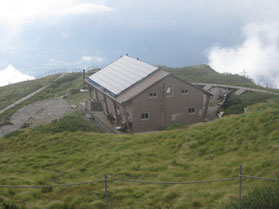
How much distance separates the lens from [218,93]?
49.1 m

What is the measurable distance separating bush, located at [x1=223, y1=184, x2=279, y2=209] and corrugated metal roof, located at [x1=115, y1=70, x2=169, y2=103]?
23034 millimetres

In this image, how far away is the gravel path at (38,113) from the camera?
1460 inches

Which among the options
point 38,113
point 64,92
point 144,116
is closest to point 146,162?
point 144,116

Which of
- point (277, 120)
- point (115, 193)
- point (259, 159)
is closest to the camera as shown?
point (115, 193)

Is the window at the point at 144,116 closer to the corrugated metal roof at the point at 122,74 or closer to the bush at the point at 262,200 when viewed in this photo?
the corrugated metal roof at the point at 122,74

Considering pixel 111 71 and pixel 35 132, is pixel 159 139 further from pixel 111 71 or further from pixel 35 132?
pixel 111 71

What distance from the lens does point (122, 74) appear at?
41250 millimetres

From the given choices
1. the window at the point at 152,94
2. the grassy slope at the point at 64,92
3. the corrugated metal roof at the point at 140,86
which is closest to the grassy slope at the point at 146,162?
the corrugated metal roof at the point at 140,86

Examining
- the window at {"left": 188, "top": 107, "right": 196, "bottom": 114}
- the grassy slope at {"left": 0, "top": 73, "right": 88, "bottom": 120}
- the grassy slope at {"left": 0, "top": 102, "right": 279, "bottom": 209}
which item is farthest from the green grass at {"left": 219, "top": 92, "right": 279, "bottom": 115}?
the grassy slope at {"left": 0, "top": 73, "right": 88, "bottom": 120}

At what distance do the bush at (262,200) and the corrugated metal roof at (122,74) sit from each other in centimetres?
2536

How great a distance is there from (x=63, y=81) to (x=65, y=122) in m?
48.4

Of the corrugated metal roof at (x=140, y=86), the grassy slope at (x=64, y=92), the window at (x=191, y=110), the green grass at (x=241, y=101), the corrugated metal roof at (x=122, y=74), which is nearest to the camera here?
the corrugated metal roof at (x=140, y=86)

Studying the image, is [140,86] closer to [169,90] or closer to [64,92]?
[169,90]

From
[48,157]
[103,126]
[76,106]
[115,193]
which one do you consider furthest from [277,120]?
[76,106]
